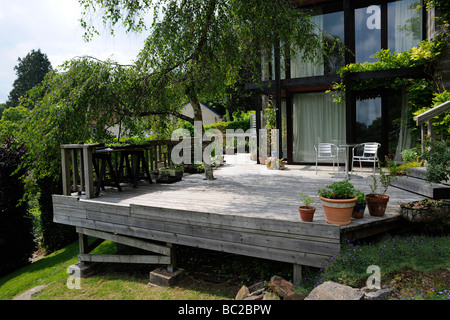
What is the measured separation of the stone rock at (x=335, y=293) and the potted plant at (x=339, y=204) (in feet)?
2.52

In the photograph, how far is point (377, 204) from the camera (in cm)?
356

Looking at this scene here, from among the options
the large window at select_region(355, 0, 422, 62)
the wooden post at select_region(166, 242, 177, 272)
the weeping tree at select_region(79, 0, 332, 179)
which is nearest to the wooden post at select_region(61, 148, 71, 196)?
the weeping tree at select_region(79, 0, 332, 179)

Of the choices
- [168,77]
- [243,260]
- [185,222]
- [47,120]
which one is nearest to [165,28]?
[168,77]

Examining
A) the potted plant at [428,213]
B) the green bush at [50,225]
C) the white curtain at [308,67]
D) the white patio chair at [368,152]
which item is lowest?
the green bush at [50,225]

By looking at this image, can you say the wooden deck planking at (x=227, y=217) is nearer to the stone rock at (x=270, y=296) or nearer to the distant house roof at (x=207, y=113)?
the stone rock at (x=270, y=296)

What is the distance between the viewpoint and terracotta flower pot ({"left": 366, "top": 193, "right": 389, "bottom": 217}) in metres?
3.55

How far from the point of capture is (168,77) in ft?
21.1

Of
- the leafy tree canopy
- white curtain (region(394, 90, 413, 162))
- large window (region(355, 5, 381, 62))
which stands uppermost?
the leafy tree canopy

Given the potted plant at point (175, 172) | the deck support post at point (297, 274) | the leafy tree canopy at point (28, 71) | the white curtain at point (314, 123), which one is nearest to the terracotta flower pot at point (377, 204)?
the deck support post at point (297, 274)

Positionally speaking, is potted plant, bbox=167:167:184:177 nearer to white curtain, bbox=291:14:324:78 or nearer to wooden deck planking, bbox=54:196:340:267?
wooden deck planking, bbox=54:196:340:267

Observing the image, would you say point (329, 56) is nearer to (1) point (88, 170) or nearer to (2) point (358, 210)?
(2) point (358, 210)

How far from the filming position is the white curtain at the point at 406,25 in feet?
24.9

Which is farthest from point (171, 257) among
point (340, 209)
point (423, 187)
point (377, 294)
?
point (423, 187)
